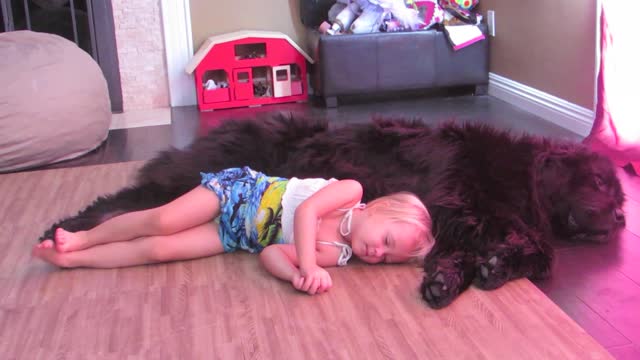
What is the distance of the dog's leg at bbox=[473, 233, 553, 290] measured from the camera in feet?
6.16

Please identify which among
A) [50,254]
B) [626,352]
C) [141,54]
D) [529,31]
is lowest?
[626,352]

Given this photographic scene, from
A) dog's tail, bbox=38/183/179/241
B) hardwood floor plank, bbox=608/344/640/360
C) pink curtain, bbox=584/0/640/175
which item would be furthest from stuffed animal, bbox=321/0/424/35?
hardwood floor plank, bbox=608/344/640/360

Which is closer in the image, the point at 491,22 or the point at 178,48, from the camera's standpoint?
the point at 491,22

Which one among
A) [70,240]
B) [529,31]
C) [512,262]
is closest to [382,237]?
[512,262]

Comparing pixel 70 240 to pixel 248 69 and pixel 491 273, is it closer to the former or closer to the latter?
pixel 491 273

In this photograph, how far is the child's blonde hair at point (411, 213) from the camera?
192 centimetres

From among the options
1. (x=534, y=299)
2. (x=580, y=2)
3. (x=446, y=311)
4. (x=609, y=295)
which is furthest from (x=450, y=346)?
(x=580, y=2)

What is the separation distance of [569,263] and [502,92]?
218 centimetres

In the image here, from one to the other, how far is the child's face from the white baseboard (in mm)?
1722

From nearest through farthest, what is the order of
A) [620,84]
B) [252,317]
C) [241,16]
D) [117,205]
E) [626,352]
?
1. [626,352]
2. [252,317]
3. [117,205]
4. [620,84]
5. [241,16]

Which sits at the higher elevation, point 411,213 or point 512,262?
point 411,213

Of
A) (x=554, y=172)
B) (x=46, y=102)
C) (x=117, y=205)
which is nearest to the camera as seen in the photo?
(x=554, y=172)

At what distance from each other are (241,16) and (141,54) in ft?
2.06

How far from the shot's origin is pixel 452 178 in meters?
2.07
